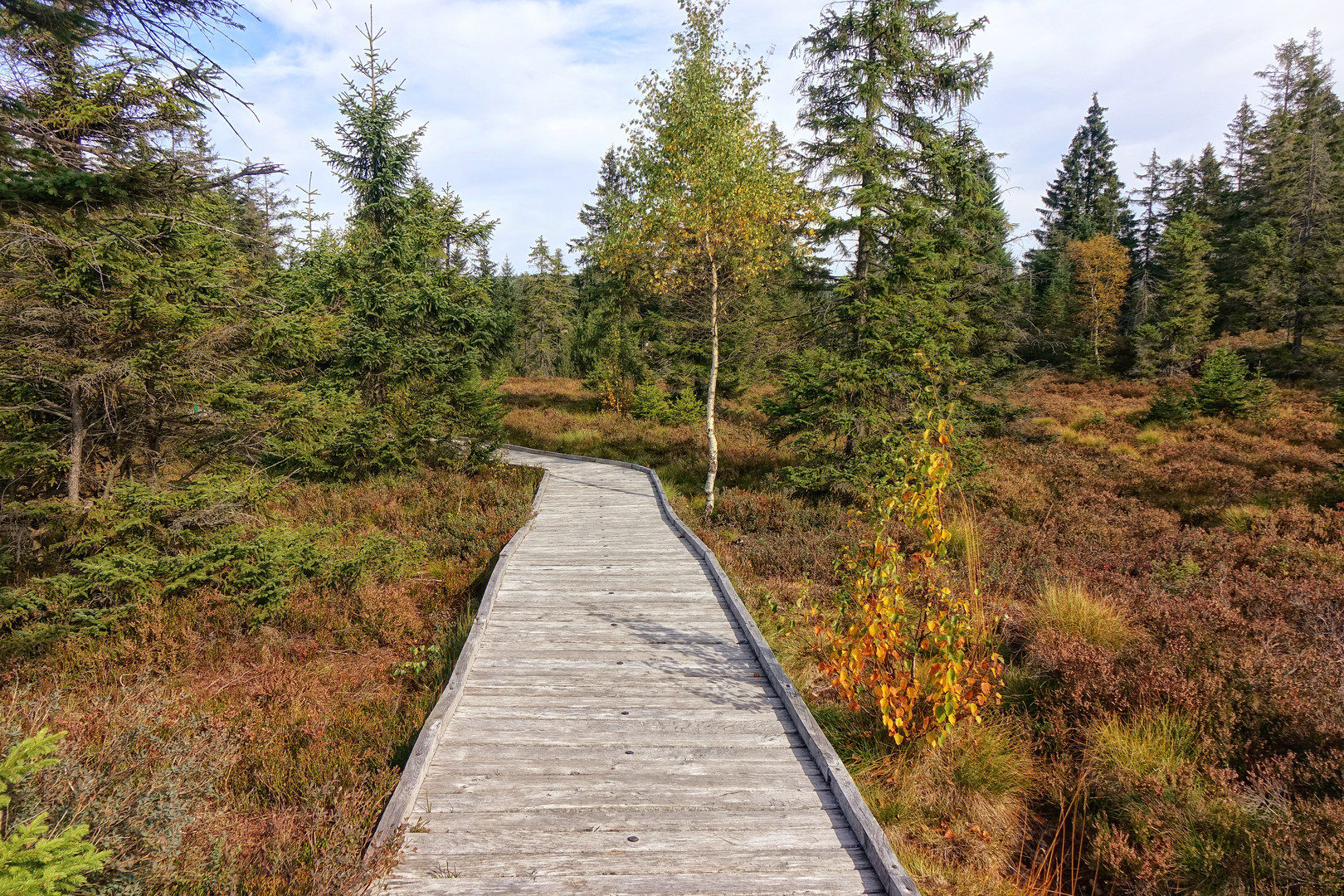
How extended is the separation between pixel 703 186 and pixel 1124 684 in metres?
9.88

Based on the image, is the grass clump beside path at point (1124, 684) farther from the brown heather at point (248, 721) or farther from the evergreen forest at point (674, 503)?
the brown heather at point (248, 721)

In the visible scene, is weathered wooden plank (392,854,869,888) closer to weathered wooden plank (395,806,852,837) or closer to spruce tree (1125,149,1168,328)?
weathered wooden plank (395,806,852,837)

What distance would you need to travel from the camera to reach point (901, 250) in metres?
13.0

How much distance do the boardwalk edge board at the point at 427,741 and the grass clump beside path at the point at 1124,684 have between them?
2.83m

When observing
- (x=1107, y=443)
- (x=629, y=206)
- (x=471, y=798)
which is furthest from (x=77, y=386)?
(x=1107, y=443)

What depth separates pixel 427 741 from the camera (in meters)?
4.35

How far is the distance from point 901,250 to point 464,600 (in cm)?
1061

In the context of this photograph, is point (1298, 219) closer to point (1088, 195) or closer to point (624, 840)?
point (1088, 195)

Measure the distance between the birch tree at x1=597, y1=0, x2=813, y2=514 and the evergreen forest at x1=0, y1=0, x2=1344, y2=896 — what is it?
76mm

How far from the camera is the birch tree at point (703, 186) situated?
11.8m

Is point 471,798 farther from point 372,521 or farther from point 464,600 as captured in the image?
point 372,521

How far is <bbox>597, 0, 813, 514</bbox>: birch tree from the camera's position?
11773mm

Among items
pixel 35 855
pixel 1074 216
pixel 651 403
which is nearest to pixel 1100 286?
pixel 1074 216

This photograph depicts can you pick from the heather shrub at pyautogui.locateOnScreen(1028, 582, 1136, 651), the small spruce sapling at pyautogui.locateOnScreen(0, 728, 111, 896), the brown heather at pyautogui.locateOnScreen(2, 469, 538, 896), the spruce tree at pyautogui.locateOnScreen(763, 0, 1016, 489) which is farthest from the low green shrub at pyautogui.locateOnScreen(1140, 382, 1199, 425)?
the small spruce sapling at pyautogui.locateOnScreen(0, 728, 111, 896)
